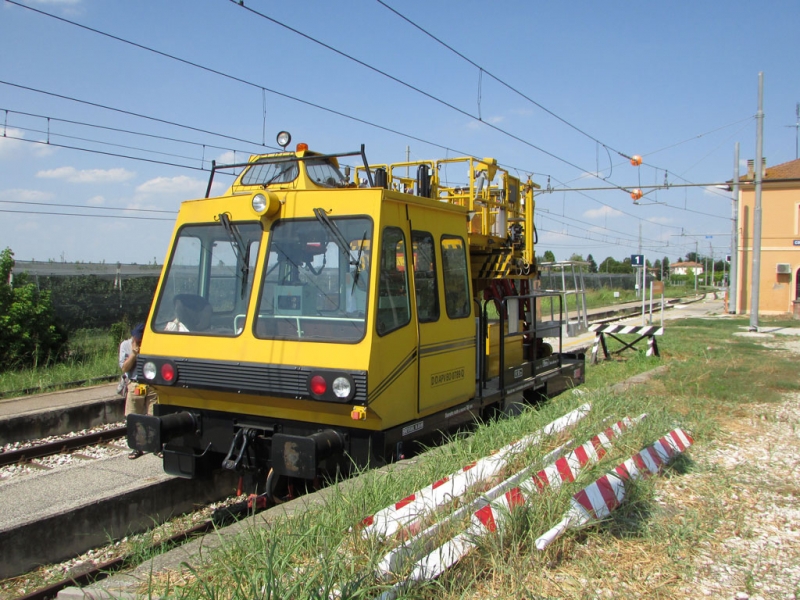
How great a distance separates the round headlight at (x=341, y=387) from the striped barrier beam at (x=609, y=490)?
162cm

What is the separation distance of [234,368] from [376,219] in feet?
5.12

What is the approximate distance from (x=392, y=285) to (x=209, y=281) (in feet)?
5.28

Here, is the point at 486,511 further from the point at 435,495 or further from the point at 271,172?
the point at 271,172

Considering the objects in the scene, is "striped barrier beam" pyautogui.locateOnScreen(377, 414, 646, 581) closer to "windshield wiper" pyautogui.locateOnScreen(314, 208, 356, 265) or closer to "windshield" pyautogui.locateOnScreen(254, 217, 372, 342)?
"windshield" pyautogui.locateOnScreen(254, 217, 372, 342)

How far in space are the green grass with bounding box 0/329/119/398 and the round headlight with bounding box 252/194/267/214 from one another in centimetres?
754

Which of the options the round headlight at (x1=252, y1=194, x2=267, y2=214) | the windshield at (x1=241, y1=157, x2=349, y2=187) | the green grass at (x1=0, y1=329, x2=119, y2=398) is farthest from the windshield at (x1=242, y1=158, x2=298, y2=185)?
the green grass at (x1=0, y1=329, x2=119, y2=398)

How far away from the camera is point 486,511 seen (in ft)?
12.1

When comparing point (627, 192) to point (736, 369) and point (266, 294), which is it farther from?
point (266, 294)

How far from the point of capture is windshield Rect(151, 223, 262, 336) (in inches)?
208

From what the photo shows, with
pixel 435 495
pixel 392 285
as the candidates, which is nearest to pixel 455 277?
pixel 392 285

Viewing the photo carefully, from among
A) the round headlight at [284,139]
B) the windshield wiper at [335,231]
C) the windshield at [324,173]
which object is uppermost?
the round headlight at [284,139]

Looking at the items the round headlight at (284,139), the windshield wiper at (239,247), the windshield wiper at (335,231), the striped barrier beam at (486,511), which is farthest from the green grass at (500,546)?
the round headlight at (284,139)

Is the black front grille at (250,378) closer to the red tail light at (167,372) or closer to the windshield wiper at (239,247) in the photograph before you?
the red tail light at (167,372)

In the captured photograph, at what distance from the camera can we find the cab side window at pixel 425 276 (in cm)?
541
